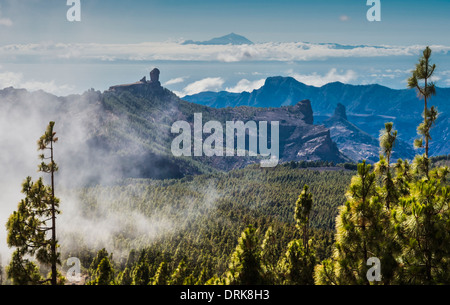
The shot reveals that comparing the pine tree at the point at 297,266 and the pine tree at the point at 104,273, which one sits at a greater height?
the pine tree at the point at 297,266

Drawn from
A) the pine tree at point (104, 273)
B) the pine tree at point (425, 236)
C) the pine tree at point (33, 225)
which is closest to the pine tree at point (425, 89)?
the pine tree at point (425, 236)

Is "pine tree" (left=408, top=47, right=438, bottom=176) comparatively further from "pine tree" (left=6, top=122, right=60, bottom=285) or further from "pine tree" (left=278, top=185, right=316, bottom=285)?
"pine tree" (left=6, top=122, right=60, bottom=285)

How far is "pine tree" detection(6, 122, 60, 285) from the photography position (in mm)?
33688

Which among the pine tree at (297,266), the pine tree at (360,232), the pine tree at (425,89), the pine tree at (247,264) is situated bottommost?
the pine tree at (297,266)

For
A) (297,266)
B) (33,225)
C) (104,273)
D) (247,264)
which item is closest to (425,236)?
(247,264)

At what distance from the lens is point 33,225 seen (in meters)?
34.1

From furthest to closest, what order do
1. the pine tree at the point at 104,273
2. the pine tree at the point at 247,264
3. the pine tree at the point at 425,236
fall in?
the pine tree at the point at 104,273, the pine tree at the point at 247,264, the pine tree at the point at 425,236

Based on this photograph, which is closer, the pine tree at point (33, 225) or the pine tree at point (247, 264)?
the pine tree at point (247, 264)

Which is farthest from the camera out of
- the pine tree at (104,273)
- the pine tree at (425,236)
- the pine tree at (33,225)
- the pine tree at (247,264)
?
the pine tree at (104,273)

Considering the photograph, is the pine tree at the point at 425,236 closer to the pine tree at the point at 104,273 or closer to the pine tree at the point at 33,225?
the pine tree at the point at 33,225

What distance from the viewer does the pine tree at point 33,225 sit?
3369cm
